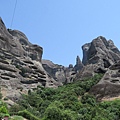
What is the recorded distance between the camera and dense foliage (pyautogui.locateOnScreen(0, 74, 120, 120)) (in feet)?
98.7

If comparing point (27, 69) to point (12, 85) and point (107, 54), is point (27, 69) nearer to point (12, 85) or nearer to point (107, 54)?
point (12, 85)

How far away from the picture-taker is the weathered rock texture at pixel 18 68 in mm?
61341

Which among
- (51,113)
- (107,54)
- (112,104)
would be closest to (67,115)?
(51,113)

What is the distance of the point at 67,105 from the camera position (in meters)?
41.6

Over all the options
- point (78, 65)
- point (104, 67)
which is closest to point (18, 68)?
point (104, 67)

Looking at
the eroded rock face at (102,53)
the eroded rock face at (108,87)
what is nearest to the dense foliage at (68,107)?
the eroded rock face at (108,87)

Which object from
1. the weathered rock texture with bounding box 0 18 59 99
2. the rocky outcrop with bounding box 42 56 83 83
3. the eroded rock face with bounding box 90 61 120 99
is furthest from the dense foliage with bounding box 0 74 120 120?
the rocky outcrop with bounding box 42 56 83 83

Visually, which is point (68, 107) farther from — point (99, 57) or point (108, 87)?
point (99, 57)

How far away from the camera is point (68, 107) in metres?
40.8

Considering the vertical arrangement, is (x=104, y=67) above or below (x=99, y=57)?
below

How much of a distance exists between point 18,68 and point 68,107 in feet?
100

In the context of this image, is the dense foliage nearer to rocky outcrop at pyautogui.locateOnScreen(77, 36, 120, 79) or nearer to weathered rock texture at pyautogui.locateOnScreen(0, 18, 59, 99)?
weathered rock texture at pyautogui.locateOnScreen(0, 18, 59, 99)

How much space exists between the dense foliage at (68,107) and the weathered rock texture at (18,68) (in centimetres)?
396

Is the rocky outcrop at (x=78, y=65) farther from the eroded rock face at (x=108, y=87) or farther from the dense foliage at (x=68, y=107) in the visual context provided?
the eroded rock face at (x=108, y=87)
